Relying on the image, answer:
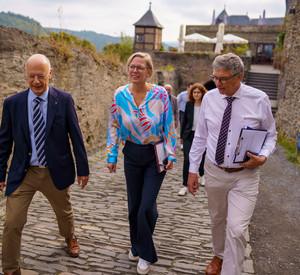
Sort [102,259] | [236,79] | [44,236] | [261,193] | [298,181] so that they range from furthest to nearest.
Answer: [298,181], [261,193], [44,236], [102,259], [236,79]

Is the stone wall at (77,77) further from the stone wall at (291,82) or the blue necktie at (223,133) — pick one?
the stone wall at (291,82)

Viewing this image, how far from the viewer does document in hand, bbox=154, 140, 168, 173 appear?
A: 3295mm

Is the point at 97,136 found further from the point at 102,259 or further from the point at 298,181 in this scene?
the point at 102,259

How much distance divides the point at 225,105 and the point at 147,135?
76cm

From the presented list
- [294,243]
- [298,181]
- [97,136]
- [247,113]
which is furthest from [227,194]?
[97,136]

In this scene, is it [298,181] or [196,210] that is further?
[298,181]

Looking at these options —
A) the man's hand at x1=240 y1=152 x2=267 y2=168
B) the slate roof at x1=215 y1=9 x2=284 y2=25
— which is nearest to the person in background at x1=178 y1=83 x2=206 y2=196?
the man's hand at x1=240 y1=152 x2=267 y2=168

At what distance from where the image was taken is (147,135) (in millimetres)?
3305

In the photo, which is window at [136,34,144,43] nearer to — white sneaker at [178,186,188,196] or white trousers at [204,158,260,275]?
white sneaker at [178,186,188,196]

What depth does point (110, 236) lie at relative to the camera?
4258mm

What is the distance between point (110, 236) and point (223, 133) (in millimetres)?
2043

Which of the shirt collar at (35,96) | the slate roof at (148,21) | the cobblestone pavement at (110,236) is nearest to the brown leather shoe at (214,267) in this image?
the cobblestone pavement at (110,236)

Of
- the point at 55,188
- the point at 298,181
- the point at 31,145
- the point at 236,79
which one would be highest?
the point at 236,79

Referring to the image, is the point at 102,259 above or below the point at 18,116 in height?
below
